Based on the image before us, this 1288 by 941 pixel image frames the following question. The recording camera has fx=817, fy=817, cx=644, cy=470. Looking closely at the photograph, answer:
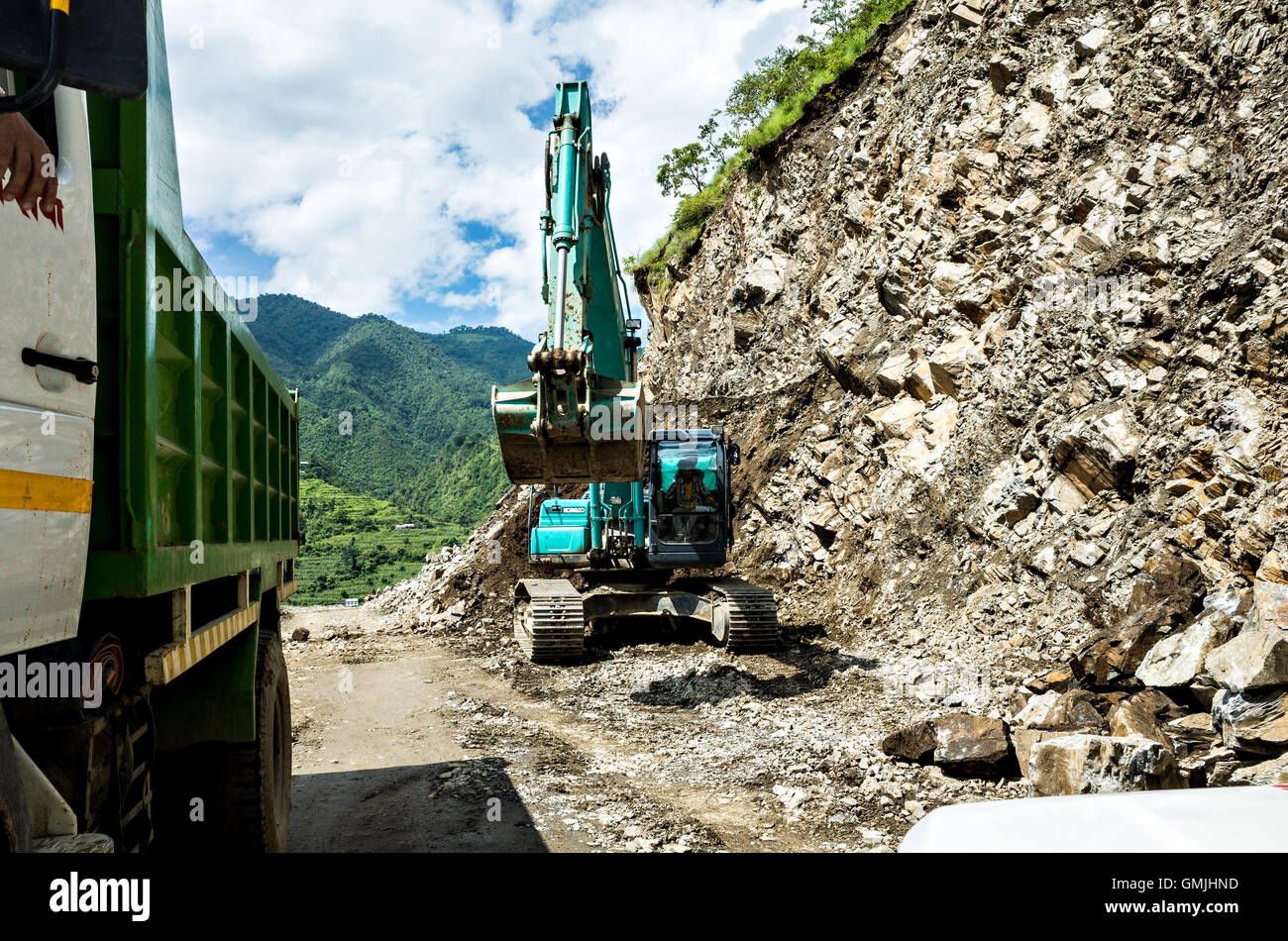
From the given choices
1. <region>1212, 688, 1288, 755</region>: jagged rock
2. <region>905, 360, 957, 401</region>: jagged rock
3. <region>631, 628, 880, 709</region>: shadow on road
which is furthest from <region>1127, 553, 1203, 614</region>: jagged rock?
<region>905, 360, 957, 401</region>: jagged rock

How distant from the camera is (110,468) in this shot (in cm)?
238

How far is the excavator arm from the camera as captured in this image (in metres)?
8.32

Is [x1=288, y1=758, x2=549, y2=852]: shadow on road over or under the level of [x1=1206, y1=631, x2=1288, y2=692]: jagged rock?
under

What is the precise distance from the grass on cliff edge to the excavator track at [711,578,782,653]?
13.5 m

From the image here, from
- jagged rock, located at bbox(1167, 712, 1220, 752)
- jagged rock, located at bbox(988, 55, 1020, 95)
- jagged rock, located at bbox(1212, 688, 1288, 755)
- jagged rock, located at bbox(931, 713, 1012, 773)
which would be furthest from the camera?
jagged rock, located at bbox(988, 55, 1020, 95)

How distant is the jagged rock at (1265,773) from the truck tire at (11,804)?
596 cm

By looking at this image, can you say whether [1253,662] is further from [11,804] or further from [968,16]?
[968,16]

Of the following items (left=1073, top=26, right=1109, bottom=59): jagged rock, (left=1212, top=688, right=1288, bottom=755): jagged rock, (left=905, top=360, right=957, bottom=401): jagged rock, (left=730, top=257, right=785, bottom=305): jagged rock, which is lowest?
(left=1212, top=688, right=1288, bottom=755): jagged rock

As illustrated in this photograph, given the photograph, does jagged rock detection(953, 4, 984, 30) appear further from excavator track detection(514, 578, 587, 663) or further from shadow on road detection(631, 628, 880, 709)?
excavator track detection(514, 578, 587, 663)

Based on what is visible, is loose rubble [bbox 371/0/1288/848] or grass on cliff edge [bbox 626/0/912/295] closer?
loose rubble [bbox 371/0/1288/848]

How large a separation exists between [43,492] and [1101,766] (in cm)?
546

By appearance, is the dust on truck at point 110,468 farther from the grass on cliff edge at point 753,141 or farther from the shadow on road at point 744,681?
the grass on cliff edge at point 753,141

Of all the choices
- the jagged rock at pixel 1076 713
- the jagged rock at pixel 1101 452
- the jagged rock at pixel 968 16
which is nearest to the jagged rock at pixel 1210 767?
the jagged rock at pixel 1076 713

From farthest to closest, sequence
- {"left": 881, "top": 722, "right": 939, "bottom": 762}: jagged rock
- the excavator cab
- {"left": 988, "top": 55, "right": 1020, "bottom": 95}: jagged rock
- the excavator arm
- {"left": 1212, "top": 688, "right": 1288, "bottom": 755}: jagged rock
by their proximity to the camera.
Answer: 1. {"left": 988, "top": 55, "right": 1020, "bottom": 95}: jagged rock
2. the excavator cab
3. the excavator arm
4. {"left": 881, "top": 722, "right": 939, "bottom": 762}: jagged rock
5. {"left": 1212, "top": 688, "right": 1288, "bottom": 755}: jagged rock
